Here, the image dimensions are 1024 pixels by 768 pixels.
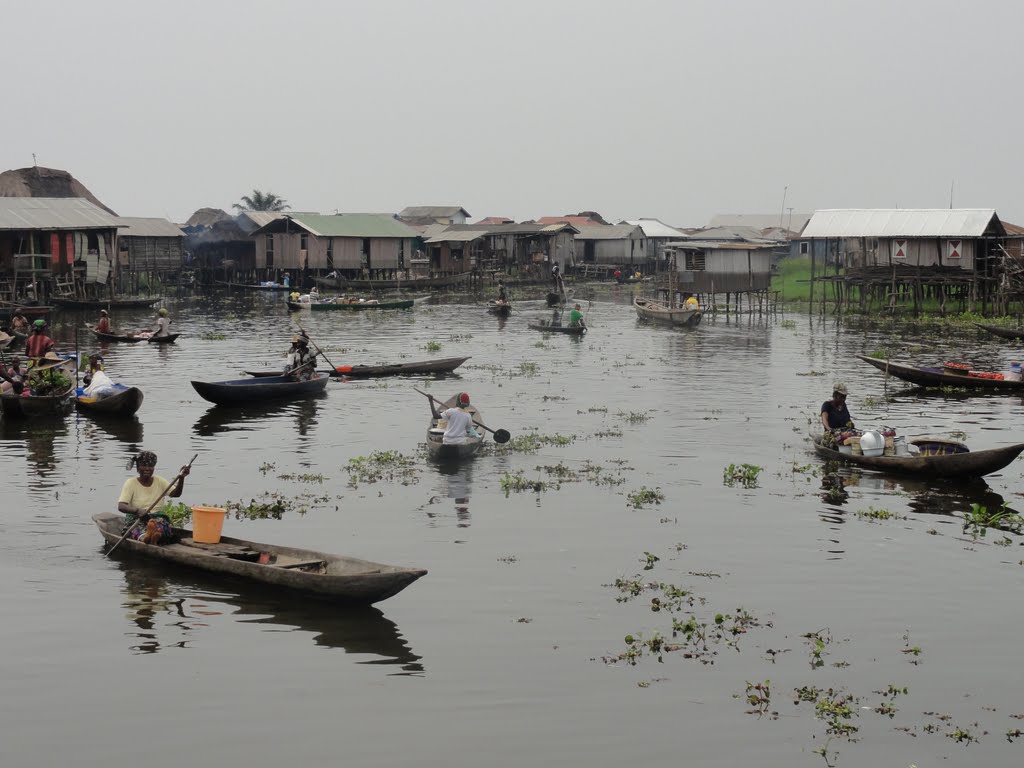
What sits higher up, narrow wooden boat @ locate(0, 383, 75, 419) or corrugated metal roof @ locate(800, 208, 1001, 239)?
corrugated metal roof @ locate(800, 208, 1001, 239)

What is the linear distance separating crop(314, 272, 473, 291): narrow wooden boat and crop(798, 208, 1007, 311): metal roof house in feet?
90.8

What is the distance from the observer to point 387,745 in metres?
9.39

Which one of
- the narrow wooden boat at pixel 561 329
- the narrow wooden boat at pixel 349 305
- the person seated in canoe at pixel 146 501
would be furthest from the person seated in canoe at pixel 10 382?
the narrow wooden boat at pixel 349 305

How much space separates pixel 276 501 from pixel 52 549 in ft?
11.3

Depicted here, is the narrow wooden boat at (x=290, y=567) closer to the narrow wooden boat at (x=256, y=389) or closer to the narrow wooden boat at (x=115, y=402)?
the narrow wooden boat at (x=115, y=402)

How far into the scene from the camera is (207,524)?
13.5 meters

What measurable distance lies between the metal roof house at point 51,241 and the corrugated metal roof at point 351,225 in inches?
577

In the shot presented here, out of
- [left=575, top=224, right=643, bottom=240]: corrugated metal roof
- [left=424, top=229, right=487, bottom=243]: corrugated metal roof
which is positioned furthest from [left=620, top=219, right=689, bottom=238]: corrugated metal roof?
[left=424, top=229, right=487, bottom=243]: corrugated metal roof

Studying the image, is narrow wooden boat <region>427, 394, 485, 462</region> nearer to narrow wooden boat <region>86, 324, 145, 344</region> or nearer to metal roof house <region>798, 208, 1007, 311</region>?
narrow wooden boat <region>86, 324, 145, 344</region>

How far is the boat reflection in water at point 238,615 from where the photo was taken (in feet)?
37.7

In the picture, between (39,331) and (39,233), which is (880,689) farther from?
(39,233)

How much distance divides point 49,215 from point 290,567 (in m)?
46.3

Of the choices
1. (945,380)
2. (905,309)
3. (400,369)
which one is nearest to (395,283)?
(905,309)

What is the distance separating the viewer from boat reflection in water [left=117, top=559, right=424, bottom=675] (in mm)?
11492
